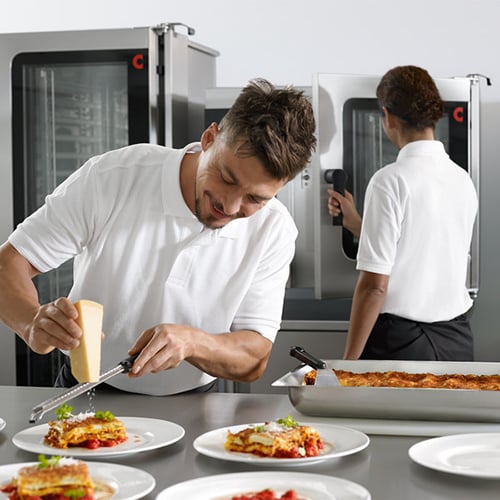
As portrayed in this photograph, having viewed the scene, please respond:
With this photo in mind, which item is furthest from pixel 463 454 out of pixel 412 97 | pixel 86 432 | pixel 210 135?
pixel 412 97

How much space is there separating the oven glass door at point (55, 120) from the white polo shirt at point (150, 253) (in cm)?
122

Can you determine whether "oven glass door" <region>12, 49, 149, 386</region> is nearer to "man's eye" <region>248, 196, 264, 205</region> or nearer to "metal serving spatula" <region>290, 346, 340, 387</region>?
"man's eye" <region>248, 196, 264, 205</region>

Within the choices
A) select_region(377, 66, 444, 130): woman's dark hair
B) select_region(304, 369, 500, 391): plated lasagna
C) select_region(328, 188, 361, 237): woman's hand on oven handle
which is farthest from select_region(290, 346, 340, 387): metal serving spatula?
select_region(328, 188, 361, 237): woman's hand on oven handle

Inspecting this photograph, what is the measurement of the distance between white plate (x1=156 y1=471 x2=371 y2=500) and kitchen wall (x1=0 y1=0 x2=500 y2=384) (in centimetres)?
281

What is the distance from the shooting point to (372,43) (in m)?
4.07

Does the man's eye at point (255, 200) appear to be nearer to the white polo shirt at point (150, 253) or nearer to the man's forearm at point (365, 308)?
the white polo shirt at point (150, 253)

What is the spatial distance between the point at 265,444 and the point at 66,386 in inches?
38.6

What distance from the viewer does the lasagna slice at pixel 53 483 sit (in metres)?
1.19

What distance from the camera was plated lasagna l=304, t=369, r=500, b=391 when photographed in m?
1.80

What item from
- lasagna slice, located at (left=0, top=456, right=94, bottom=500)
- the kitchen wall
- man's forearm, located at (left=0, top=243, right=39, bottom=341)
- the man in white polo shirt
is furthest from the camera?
the kitchen wall

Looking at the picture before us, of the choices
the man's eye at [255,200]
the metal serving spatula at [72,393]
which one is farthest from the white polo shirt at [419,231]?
the metal serving spatula at [72,393]

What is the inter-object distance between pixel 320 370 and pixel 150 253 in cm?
53

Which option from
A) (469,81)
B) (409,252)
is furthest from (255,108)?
(469,81)

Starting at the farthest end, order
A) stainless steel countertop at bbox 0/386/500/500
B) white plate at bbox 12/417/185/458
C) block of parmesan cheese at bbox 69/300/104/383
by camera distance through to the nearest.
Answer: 1. block of parmesan cheese at bbox 69/300/104/383
2. white plate at bbox 12/417/185/458
3. stainless steel countertop at bbox 0/386/500/500
